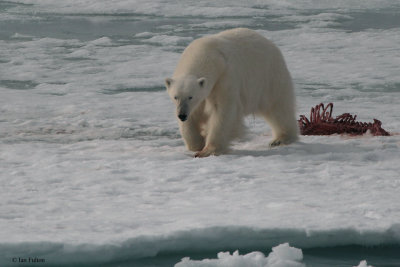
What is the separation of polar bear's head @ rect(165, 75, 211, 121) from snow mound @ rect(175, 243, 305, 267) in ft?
5.66

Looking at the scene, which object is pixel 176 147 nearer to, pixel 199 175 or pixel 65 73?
pixel 199 175

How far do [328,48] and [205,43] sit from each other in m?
5.43

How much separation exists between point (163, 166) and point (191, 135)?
0.47m

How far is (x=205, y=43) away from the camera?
5016mm

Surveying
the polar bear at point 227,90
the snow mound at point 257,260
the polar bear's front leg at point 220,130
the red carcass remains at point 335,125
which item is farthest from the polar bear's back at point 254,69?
the snow mound at point 257,260

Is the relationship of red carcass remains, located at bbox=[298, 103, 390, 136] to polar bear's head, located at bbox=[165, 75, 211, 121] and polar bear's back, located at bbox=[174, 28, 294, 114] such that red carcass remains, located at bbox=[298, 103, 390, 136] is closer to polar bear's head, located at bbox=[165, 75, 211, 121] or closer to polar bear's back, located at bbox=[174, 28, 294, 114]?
polar bear's back, located at bbox=[174, 28, 294, 114]

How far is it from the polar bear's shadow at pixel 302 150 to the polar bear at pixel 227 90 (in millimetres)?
157

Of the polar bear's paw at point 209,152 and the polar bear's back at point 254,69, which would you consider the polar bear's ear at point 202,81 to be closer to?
the polar bear's back at point 254,69

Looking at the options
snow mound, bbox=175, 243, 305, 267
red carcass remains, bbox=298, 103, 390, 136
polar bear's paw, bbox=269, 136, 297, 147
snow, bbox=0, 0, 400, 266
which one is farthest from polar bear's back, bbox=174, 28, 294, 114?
snow mound, bbox=175, 243, 305, 267

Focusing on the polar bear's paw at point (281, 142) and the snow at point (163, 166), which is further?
the polar bear's paw at point (281, 142)

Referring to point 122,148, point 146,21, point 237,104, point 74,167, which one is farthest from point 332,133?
point 146,21

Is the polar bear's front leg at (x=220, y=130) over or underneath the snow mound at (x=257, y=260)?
over

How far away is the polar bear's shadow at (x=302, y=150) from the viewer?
5113mm

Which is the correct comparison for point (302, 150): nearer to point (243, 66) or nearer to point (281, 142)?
point (281, 142)
